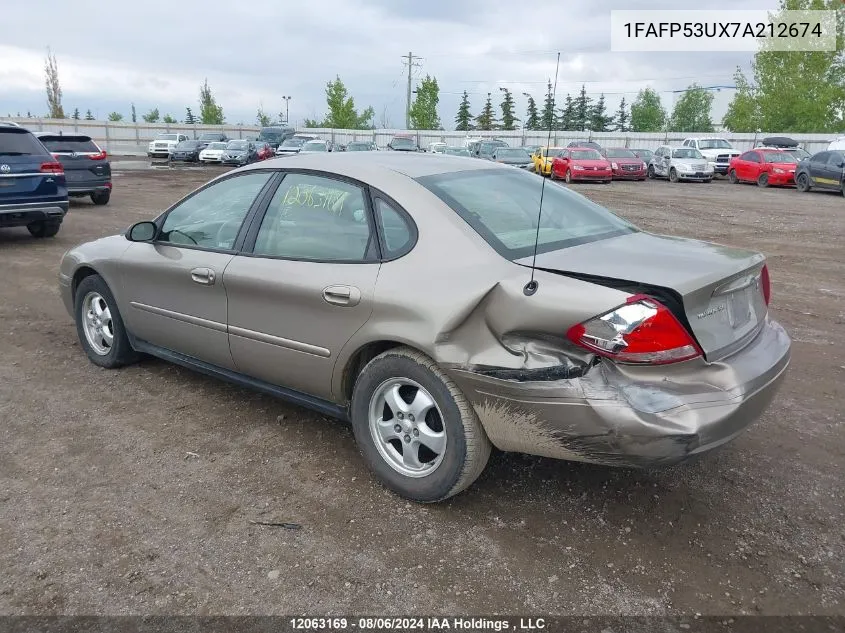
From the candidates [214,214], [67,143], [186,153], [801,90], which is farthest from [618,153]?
[214,214]

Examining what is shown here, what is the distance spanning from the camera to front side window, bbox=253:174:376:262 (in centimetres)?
346

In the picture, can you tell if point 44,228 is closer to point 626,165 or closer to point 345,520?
point 345,520

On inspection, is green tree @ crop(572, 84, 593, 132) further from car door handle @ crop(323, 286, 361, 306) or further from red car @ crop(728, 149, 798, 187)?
red car @ crop(728, 149, 798, 187)

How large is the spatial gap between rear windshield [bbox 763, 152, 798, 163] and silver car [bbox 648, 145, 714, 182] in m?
2.59

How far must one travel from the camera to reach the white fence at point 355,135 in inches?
1841

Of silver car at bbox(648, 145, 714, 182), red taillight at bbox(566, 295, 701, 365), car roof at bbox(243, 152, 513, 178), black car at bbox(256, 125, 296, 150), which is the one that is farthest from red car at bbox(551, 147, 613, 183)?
red taillight at bbox(566, 295, 701, 365)

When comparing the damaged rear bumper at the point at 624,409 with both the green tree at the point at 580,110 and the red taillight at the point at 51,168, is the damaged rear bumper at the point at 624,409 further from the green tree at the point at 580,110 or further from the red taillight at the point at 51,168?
the red taillight at the point at 51,168

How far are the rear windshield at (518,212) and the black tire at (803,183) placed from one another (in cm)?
2432

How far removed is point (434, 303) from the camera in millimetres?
3020

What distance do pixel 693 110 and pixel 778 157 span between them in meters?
85.2

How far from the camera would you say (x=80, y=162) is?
1530 cm

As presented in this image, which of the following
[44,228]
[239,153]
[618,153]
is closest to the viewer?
[44,228]

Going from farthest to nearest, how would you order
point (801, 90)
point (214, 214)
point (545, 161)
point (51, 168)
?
point (801, 90)
point (51, 168)
point (214, 214)
point (545, 161)

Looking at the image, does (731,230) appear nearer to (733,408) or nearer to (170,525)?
(733,408)
